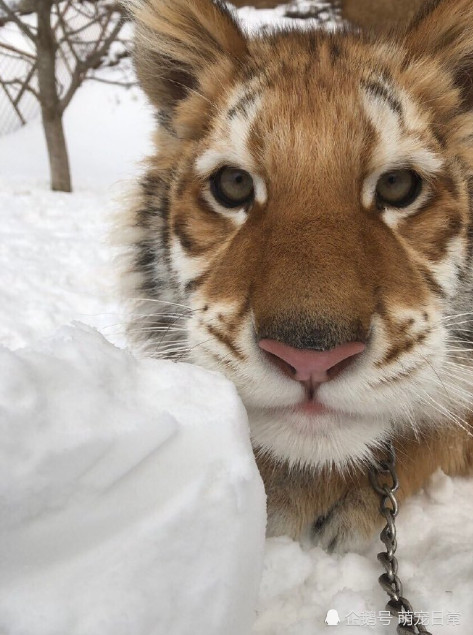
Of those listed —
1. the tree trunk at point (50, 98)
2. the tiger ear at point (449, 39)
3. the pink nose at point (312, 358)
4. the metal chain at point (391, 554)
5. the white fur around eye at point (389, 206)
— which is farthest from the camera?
the tree trunk at point (50, 98)

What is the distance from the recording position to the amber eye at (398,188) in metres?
1.22

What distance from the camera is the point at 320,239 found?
3.41ft

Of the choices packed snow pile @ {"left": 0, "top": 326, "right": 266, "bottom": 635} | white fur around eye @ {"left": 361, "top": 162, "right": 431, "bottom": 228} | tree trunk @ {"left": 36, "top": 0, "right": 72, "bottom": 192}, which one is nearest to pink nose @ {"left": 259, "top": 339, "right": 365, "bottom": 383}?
packed snow pile @ {"left": 0, "top": 326, "right": 266, "bottom": 635}

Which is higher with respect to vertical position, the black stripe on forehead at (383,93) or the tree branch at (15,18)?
the tree branch at (15,18)

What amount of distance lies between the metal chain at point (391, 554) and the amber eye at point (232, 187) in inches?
25.4

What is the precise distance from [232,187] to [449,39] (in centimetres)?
68

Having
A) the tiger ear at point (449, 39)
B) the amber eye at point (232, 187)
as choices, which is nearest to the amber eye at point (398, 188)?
the amber eye at point (232, 187)

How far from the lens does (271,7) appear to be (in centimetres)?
1155

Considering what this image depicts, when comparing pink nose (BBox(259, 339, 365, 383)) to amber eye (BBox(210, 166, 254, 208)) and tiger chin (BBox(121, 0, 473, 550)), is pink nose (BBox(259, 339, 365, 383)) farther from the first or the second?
amber eye (BBox(210, 166, 254, 208))

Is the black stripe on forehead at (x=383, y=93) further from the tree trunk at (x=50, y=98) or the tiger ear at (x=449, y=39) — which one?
the tree trunk at (x=50, y=98)

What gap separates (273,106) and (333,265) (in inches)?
17.9

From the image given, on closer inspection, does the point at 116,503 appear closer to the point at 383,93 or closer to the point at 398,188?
the point at 398,188

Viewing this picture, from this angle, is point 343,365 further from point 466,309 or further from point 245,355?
point 466,309

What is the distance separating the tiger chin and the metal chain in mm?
48
